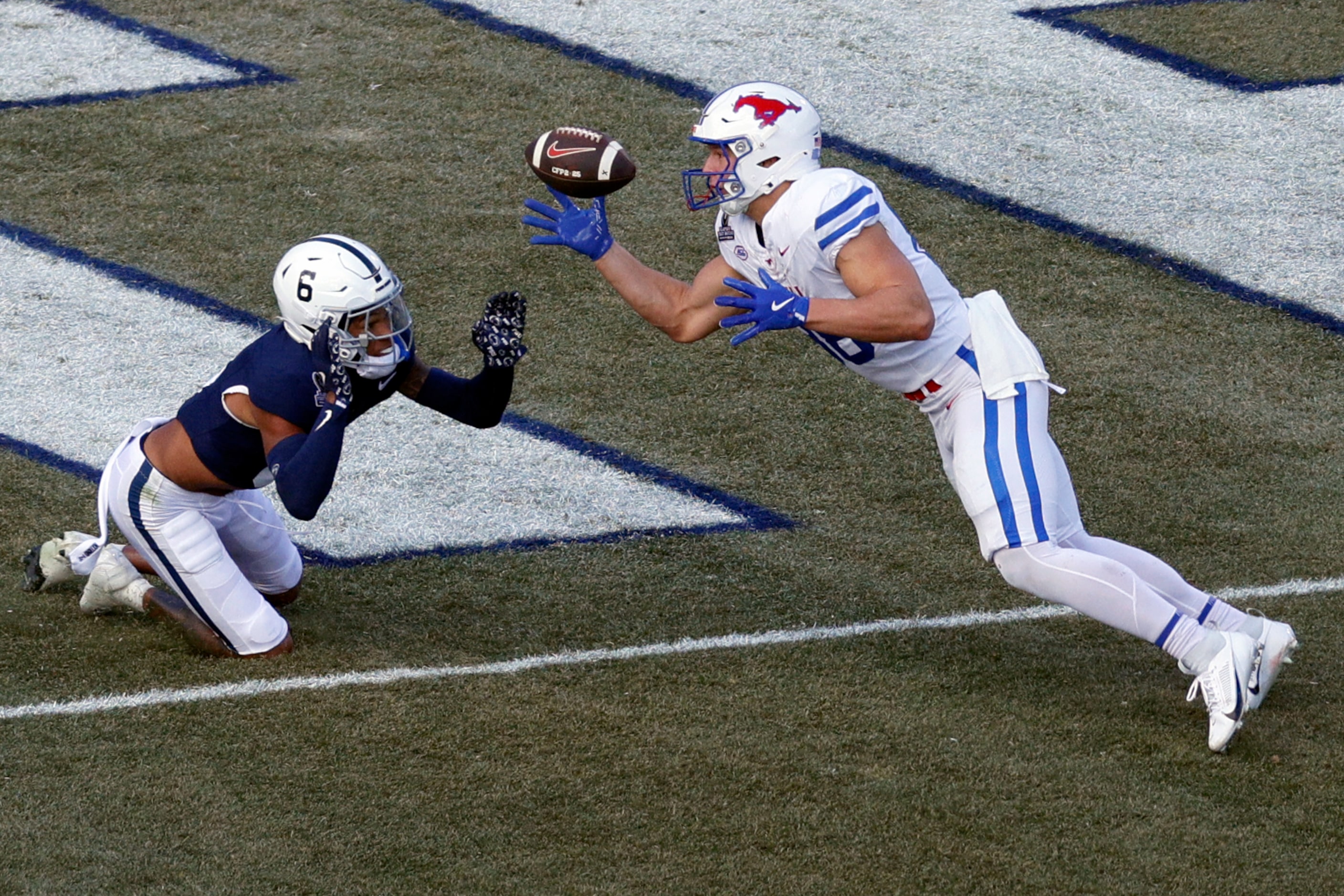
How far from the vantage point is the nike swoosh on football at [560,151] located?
205 inches

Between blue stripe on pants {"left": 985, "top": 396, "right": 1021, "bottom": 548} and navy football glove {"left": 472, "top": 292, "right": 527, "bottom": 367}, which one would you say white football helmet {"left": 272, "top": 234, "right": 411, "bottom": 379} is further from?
blue stripe on pants {"left": 985, "top": 396, "right": 1021, "bottom": 548}

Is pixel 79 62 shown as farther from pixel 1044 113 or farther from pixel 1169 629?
pixel 1169 629

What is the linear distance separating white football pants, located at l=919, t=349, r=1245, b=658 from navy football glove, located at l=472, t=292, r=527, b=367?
116 centimetres

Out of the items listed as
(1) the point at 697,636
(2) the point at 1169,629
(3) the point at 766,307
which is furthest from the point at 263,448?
(2) the point at 1169,629

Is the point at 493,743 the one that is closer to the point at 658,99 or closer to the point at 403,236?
the point at 403,236

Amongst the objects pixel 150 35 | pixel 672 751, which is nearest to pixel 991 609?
pixel 672 751

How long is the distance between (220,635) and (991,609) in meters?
2.28

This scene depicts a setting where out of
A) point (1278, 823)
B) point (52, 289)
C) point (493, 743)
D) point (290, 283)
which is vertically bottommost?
point (52, 289)

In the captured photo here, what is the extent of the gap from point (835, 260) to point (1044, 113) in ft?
16.9

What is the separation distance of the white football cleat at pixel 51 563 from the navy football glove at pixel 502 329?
1.35 metres

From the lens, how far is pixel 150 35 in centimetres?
1003

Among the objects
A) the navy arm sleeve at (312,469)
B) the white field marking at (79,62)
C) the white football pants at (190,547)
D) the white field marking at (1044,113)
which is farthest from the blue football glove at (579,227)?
the white field marking at (79,62)

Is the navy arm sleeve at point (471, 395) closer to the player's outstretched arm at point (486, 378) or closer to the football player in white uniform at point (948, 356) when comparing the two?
the player's outstretched arm at point (486, 378)

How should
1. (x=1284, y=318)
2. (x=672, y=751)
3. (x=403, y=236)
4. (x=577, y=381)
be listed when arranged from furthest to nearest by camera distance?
(x=403, y=236) → (x=1284, y=318) → (x=577, y=381) → (x=672, y=751)
